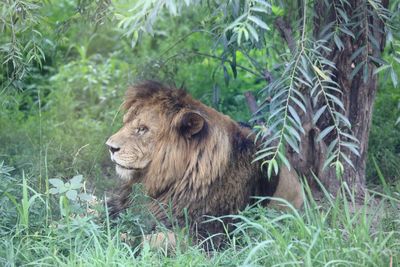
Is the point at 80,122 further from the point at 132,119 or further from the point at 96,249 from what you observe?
the point at 96,249

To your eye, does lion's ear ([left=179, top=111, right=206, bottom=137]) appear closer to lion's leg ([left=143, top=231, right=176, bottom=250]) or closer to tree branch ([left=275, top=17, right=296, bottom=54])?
lion's leg ([left=143, top=231, right=176, bottom=250])

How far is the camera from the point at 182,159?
5.62m

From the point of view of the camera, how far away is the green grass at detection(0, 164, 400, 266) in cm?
434

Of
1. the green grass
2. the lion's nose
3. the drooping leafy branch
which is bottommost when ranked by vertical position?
the green grass

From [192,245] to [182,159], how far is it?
0.63 m

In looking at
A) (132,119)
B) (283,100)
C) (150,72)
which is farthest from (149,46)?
(283,100)

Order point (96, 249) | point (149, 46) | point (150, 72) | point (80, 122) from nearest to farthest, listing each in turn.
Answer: point (96, 249) < point (150, 72) < point (80, 122) < point (149, 46)

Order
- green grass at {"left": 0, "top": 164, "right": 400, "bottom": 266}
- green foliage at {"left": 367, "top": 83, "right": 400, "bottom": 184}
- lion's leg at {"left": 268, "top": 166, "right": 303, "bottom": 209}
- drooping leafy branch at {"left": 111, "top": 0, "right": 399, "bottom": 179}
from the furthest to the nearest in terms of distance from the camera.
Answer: green foliage at {"left": 367, "top": 83, "right": 400, "bottom": 184} → lion's leg at {"left": 268, "top": 166, "right": 303, "bottom": 209} → drooping leafy branch at {"left": 111, "top": 0, "right": 399, "bottom": 179} → green grass at {"left": 0, "top": 164, "right": 400, "bottom": 266}

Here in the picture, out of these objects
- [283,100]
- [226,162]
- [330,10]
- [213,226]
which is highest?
[330,10]

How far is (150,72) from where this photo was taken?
288 inches

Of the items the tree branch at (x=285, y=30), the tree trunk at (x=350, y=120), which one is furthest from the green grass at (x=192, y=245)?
the tree branch at (x=285, y=30)

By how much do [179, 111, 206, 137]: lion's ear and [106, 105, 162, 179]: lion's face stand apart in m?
0.17

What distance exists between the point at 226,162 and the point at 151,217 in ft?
2.15

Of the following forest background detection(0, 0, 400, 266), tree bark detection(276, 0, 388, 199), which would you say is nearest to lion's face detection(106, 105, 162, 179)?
forest background detection(0, 0, 400, 266)
